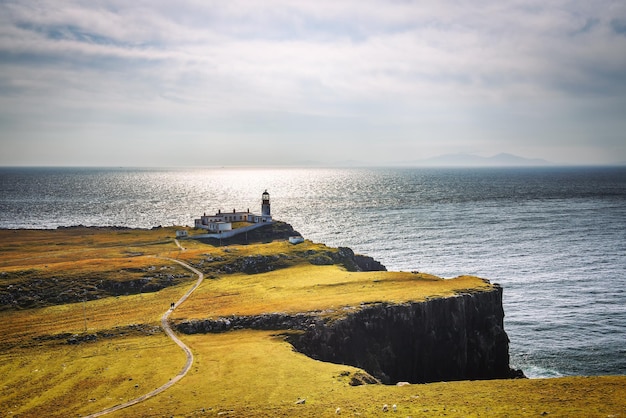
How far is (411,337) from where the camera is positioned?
2800 inches

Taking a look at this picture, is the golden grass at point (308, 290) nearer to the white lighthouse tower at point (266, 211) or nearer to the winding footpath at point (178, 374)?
the winding footpath at point (178, 374)

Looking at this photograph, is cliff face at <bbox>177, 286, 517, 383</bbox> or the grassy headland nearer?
the grassy headland

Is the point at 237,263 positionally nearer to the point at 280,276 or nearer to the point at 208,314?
the point at 280,276

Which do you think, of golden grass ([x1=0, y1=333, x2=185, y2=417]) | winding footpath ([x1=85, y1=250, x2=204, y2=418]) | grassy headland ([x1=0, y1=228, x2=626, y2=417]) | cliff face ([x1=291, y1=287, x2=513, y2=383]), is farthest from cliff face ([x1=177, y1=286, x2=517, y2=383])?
golden grass ([x1=0, y1=333, x2=185, y2=417])

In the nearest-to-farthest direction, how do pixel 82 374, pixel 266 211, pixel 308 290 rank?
pixel 82 374 < pixel 308 290 < pixel 266 211

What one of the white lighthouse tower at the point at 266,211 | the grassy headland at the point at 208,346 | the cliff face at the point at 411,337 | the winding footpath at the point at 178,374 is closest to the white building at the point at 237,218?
the white lighthouse tower at the point at 266,211

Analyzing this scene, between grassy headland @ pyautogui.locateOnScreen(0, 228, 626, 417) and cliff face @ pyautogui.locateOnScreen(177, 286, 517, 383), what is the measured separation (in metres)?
2.55

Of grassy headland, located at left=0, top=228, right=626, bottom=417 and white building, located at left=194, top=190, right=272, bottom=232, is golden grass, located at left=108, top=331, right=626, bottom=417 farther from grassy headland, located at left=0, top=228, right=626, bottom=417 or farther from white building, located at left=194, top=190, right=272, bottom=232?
white building, located at left=194, top=190, right=272, bottom=232

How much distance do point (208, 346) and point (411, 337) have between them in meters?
29.0

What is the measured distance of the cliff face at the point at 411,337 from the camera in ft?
218

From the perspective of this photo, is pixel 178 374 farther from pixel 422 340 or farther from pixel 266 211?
pixel 266 211

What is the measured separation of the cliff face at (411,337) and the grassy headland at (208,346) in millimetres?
2555

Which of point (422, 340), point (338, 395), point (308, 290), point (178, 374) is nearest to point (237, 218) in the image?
point (308, 290)

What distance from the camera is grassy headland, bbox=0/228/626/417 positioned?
1670 inches
